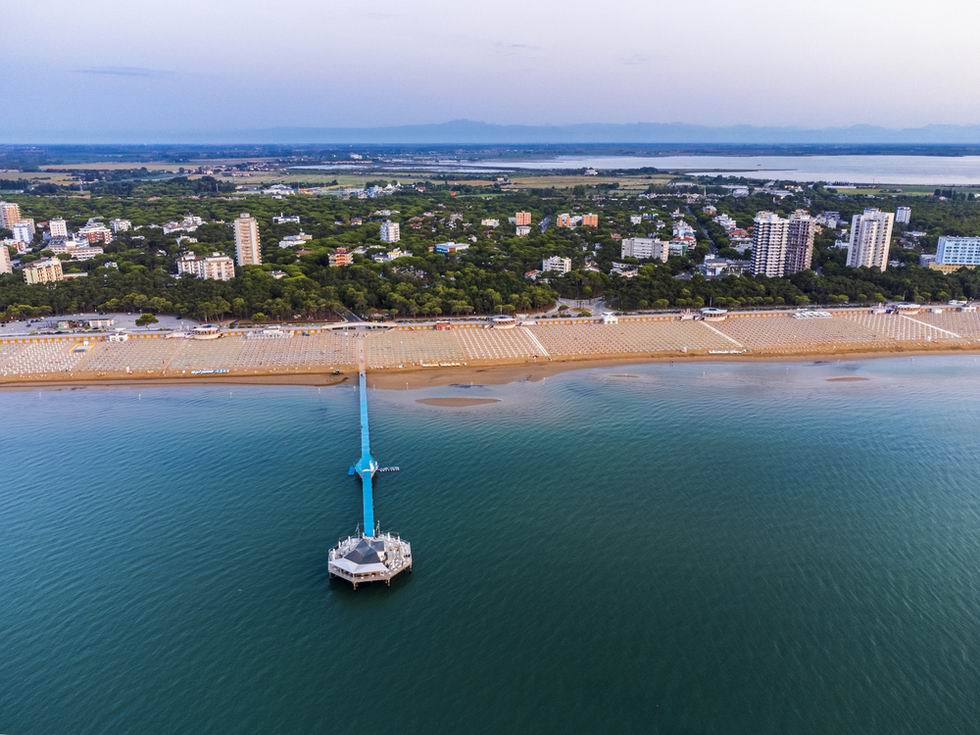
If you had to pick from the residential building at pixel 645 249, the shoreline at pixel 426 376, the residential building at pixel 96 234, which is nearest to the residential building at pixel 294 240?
the residential building at pixel 96 234

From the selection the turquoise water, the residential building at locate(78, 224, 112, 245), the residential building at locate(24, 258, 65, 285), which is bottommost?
the turquoise water

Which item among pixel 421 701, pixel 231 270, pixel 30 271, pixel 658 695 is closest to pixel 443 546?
pixel 421 701

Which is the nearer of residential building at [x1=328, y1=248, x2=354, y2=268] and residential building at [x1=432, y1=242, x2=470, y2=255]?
residential building at [x1=328, y1=248, x2=354, y2=268]

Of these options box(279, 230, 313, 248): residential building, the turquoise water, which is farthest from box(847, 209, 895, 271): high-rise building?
box(279, 230, 313, 248): residential building

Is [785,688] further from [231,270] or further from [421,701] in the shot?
[231,270]

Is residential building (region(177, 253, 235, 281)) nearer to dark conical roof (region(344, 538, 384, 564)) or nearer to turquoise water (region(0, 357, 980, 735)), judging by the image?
turquoise water (region(0, 357, 980, 735))

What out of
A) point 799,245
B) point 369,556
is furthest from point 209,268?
point 799,245
